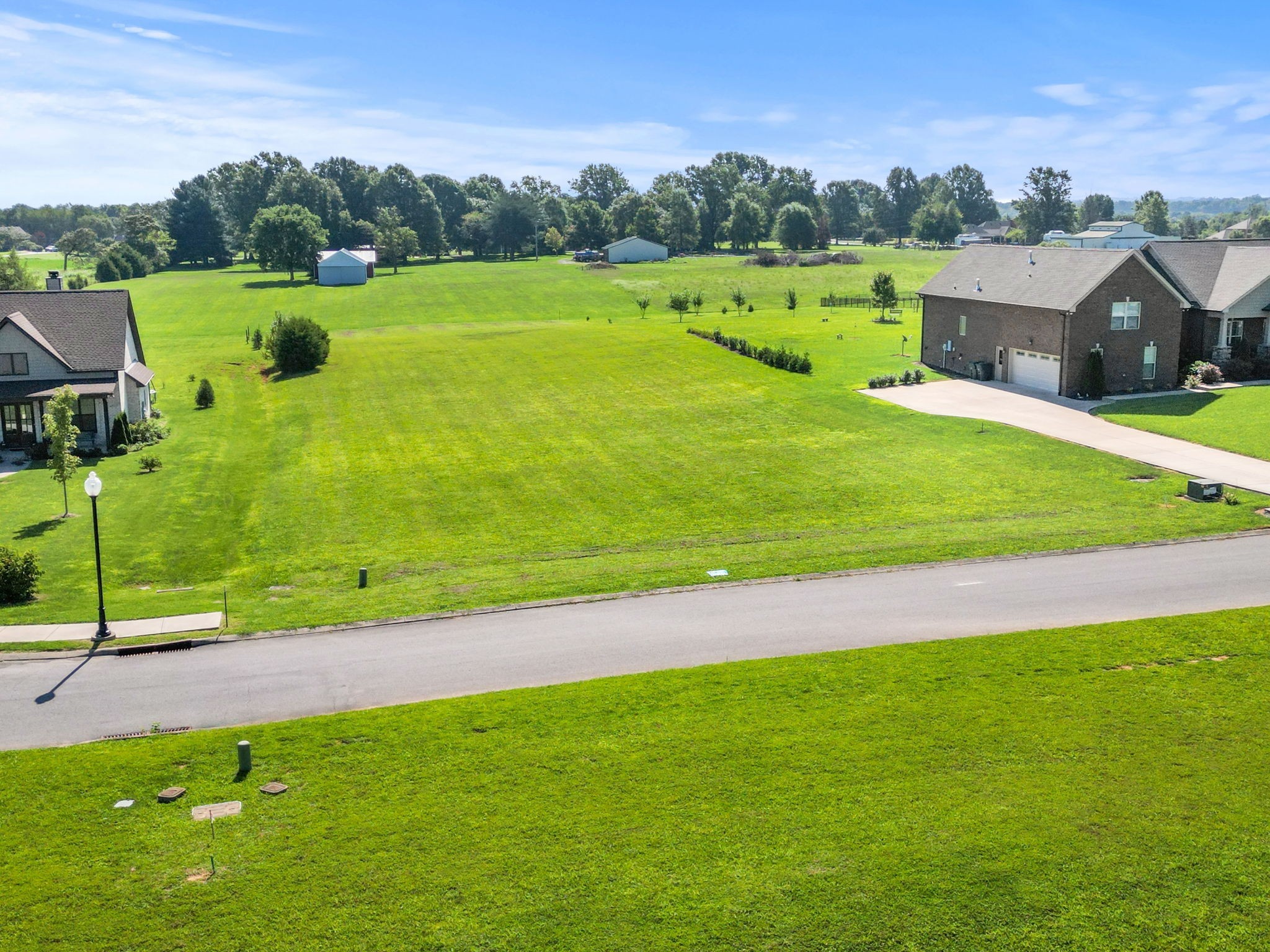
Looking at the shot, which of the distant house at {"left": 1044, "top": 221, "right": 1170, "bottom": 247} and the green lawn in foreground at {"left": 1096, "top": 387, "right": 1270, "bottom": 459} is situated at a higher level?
the distant house at {"left": 1044, "top": 221, "right": 1170, "bottom": 247}

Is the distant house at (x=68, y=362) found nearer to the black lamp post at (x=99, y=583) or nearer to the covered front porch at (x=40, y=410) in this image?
the covered front porch at (x=40, y=410)

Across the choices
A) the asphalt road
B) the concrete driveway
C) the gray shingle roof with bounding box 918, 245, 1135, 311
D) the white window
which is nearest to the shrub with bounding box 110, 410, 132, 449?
the asphalt road

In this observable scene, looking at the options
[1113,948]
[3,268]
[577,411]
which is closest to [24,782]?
[1113,948]

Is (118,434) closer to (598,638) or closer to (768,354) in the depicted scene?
(598,638)

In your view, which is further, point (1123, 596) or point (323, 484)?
point (323, 484)

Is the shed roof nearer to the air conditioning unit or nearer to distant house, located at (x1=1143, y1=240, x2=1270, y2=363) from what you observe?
distant house, located at (x1=1143, y1=240, x2=1270, y2=363)

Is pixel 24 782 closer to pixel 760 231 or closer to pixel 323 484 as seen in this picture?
pixel 323 484

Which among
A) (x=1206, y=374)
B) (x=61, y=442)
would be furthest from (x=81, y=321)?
(x=1206, y=374)

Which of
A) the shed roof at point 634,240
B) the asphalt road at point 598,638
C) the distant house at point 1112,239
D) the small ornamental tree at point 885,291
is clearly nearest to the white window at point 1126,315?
→ the asphalt road at point 598,638
